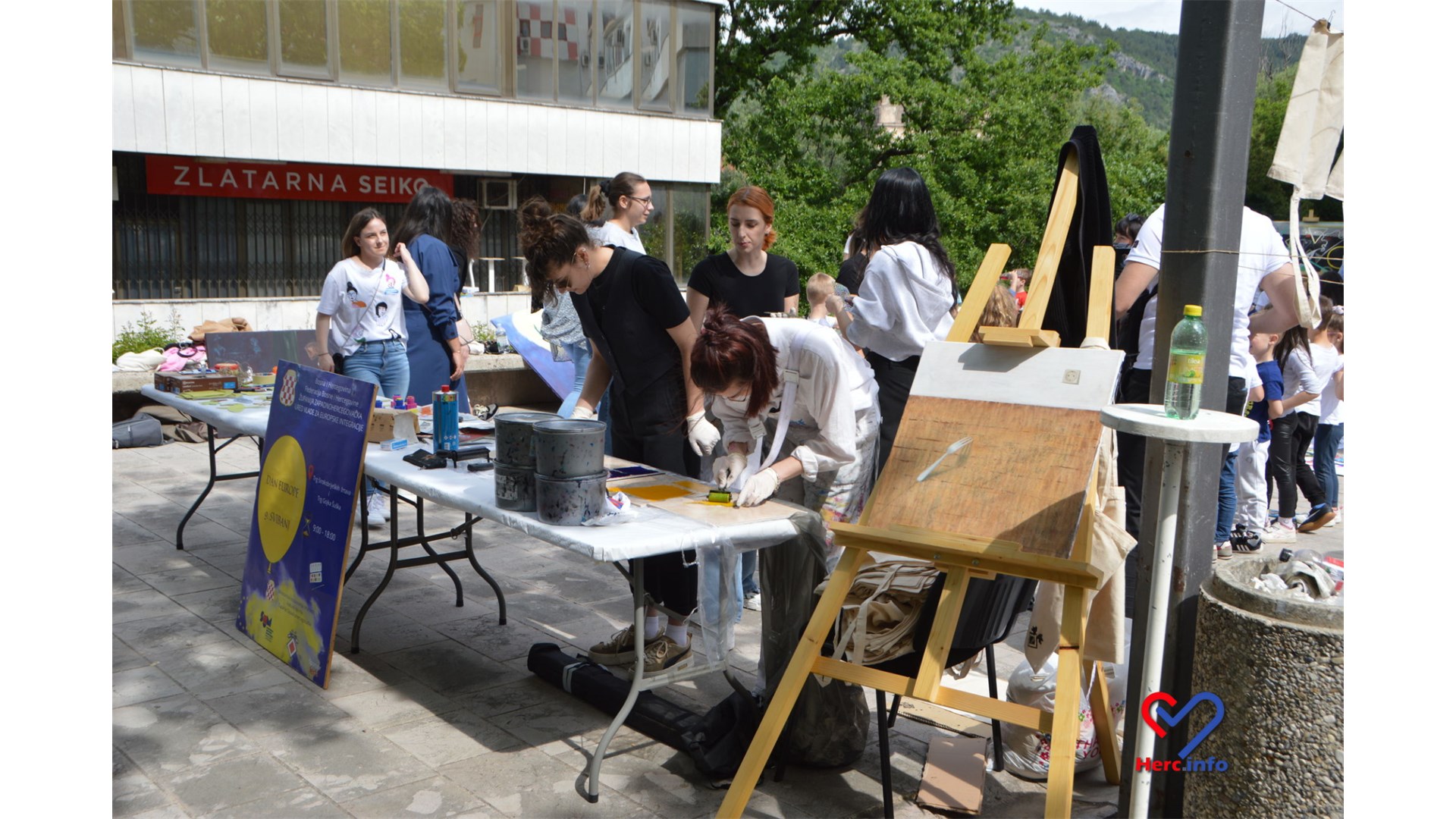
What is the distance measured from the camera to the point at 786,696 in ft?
10.0

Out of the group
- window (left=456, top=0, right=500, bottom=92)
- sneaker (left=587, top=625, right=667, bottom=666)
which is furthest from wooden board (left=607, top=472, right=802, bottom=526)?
window (left=456, top=0, right=500, bottom=92)

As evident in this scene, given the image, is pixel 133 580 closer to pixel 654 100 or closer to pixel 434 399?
pixel 434 399

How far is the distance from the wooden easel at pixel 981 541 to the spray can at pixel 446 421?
186 centimetres

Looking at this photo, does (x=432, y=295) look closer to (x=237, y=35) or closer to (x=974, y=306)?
(x=974, y=306)

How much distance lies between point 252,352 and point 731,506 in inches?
173

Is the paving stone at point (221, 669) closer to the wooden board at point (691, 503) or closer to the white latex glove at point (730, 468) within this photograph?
the wooden board at point (691, 503)

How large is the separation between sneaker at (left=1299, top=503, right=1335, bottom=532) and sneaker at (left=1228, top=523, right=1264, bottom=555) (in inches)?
34.9

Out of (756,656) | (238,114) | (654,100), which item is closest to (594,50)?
(654,100)

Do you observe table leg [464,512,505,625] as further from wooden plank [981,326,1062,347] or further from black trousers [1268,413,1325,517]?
black trousers [1268,413,1325,517]

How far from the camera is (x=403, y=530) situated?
22.3 feet

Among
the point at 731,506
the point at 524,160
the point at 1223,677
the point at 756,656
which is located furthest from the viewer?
the point at 524,160

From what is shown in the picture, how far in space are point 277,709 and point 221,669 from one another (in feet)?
1.83

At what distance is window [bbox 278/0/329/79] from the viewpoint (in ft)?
47.7

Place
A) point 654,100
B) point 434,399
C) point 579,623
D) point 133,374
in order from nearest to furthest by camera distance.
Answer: point 434,399 → point 579,623 → point 133,374 → point 654,100
